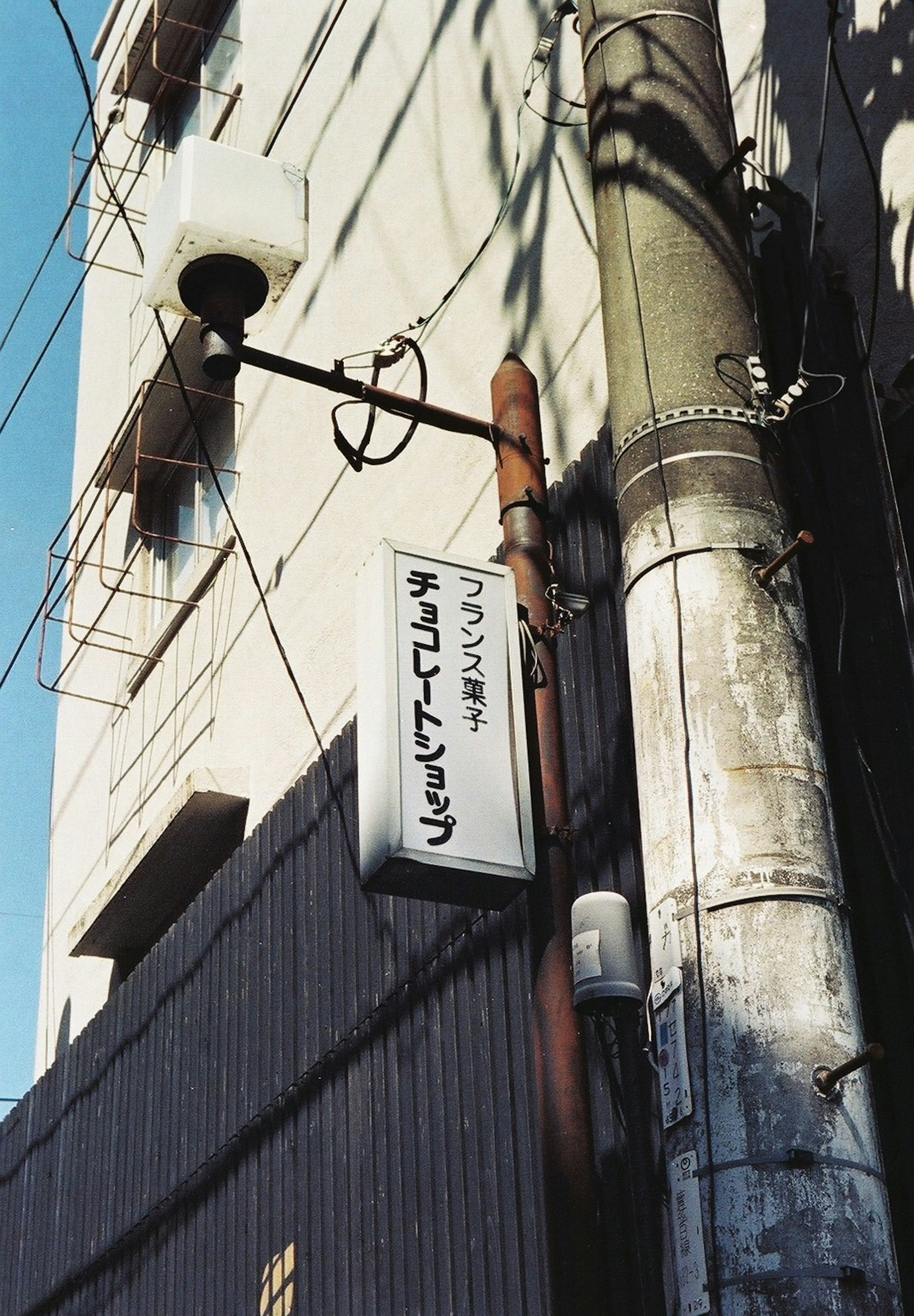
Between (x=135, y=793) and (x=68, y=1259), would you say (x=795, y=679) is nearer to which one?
(x=68, y=1259)

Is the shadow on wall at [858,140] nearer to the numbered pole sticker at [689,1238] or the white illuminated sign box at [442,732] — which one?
the white illuminated sign box at [442,732]

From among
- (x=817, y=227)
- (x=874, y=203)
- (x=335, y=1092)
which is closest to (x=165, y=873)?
(x=335, y=1092)

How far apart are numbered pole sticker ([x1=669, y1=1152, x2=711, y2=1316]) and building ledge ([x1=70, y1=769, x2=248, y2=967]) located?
7757 mm

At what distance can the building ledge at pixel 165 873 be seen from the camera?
11773 mm

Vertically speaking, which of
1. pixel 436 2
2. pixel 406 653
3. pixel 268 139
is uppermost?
pixel 268 139

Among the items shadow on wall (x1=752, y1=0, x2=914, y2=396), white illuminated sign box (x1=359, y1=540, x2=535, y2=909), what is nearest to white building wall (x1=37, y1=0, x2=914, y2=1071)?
shadow on wall (x1=752, y1=0, x2=914, y2=396)

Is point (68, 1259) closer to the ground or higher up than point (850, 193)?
closer to the ground

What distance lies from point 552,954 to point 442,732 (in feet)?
3.05

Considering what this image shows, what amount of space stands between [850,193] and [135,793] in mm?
8846

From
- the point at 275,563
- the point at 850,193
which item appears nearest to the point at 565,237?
the point at 850,193

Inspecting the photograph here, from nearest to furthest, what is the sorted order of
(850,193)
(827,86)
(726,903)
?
(726,903)
(827,86)
(850,193)

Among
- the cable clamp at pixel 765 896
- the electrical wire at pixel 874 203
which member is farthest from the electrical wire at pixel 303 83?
the cable clamp at pixel 765 896

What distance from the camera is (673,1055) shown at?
4.32 m

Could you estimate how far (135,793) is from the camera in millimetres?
14102
